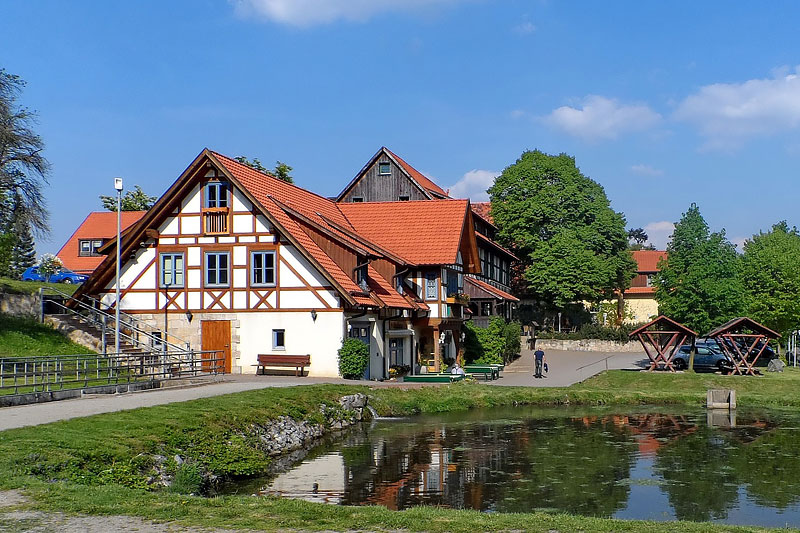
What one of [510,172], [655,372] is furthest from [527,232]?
[655,372]

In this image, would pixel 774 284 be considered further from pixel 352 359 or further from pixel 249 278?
pixel 249 278

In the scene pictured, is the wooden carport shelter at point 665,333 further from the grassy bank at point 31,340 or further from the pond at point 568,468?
the grassy bank at point 31,340

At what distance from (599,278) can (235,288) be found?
35.5 m

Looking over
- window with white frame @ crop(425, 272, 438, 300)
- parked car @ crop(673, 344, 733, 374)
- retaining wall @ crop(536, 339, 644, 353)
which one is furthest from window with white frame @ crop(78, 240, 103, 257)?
parked car @ crop(673, 344, 733, 374)

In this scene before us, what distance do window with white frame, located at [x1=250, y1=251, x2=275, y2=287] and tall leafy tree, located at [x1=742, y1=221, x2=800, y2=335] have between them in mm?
31384

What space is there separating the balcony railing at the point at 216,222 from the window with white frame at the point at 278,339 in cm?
529

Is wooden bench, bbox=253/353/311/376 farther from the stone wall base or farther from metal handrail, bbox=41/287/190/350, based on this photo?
the stone wall base

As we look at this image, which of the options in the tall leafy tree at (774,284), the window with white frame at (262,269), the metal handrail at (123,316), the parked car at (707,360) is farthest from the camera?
the tall leafy tree at (774,284)

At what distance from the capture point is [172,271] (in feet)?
132

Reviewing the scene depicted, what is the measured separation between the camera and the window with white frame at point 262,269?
3859 centimetres

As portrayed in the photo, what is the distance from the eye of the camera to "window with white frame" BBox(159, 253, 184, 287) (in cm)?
4012

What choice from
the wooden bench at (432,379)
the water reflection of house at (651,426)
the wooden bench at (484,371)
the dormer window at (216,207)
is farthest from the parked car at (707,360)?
the dormer window at (216,207)

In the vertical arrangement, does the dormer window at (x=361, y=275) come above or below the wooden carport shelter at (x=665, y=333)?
above

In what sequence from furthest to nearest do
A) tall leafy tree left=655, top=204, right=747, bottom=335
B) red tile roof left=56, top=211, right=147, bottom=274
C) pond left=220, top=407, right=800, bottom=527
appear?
red tile roof left=56, top=211, right=147, bottom=274
tall leafy tree left=655, top=204, right=747, bottom=335
pond left=220, top=407, right=800, bottom=527
